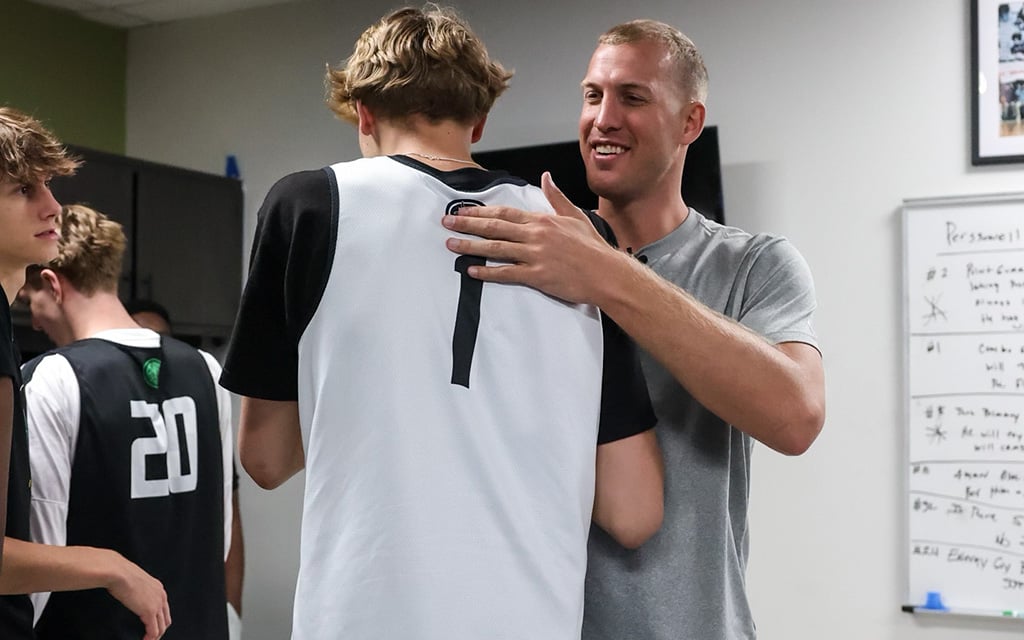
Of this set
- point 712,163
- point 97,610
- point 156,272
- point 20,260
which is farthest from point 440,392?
point 156,272

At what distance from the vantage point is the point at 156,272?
13.8 ft


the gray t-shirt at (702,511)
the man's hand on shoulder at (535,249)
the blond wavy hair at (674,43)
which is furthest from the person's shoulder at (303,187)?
the blond wavy hair at (674,43)

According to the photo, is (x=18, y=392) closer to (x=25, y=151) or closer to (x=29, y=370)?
(x=25, y=151)

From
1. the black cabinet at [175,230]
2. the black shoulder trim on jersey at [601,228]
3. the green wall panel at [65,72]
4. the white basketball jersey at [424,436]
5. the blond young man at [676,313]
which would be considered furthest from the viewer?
the green wall panel at [65,72]

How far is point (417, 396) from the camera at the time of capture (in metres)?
1.07

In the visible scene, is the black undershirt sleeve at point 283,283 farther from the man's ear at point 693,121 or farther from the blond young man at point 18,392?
the man's ear at point 693,121

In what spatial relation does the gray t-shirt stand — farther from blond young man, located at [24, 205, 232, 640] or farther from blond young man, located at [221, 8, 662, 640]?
blond young man, located at [24, 205, 232, 640]

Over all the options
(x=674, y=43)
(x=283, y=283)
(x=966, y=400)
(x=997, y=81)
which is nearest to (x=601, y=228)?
(x=283, y=283)

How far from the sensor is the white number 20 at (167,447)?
7.46 feet

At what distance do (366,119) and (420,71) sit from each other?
0.09m

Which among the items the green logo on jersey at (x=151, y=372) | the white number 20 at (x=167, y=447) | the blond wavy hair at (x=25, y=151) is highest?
the blond wavy hair at (x=25, y=151)

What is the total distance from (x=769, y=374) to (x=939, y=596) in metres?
2.26

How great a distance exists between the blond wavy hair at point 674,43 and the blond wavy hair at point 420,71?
0.48 metres

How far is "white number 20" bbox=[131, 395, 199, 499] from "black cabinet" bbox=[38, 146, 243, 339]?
177 cm
